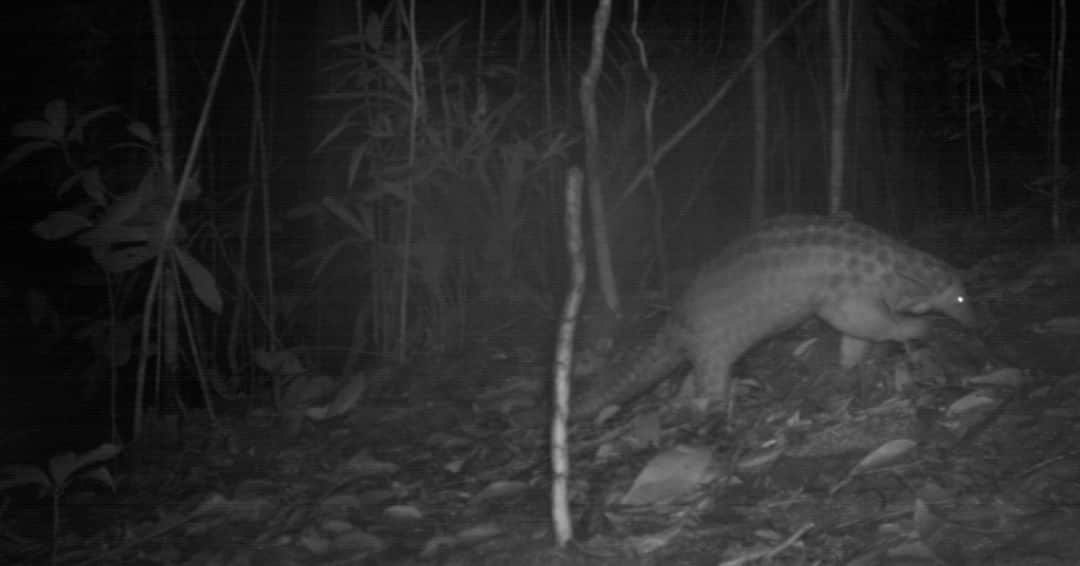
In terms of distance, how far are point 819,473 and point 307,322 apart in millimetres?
4209

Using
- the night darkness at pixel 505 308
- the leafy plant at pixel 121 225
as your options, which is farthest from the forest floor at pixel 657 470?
the leafy plant at pixel 121 225

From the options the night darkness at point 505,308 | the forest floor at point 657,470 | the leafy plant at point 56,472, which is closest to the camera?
the forest floor at point 657,470

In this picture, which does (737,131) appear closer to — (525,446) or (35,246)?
(525,446)

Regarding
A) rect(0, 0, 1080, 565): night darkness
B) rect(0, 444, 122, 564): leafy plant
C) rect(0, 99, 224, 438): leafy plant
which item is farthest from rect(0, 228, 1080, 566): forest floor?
rect(0, 99, 224, 438): leafy plant

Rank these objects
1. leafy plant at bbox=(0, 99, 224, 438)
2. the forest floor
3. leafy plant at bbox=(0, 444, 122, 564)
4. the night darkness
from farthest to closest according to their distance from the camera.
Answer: leafy plant at bbox=(0, 99, 224, 438) → leafy plant at bbox=(0, 444, 122, 564) → the night darkness → the forest floor

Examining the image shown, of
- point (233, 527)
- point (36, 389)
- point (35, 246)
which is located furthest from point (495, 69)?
point (35, 246)

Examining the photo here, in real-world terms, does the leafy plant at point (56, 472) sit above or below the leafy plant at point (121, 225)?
below

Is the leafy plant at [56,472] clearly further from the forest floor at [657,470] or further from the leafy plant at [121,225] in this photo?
the leafy plant at [121,225]

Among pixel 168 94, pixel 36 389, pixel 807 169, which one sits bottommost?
A: pixel 36 389

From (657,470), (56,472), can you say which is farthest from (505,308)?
(56,472)

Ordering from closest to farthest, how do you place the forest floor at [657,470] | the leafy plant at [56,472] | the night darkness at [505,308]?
the forest floor at [657,470], the night darkness at [505,308], the leafy plant at [56,472]

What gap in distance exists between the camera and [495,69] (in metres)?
6.30

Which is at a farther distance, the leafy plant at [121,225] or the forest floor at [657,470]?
the leafy plant at [121,225]

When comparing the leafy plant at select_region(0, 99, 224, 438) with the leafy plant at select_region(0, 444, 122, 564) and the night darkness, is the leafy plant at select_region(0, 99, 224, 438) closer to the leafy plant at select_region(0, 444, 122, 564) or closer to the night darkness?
the night darkness
